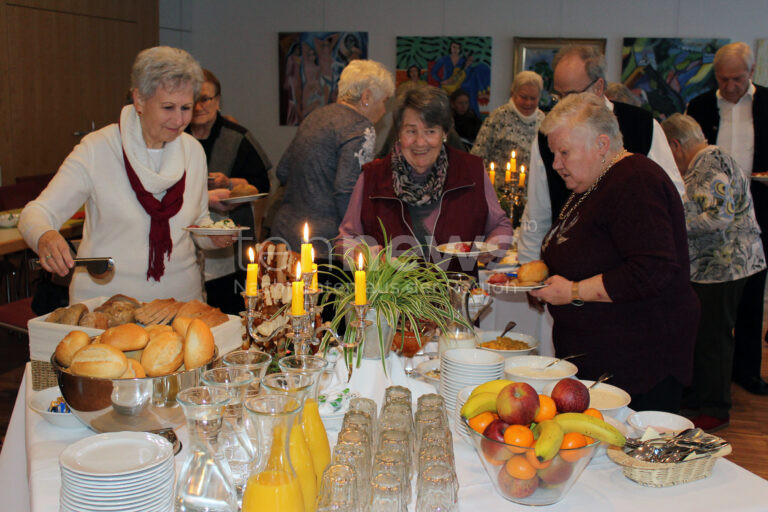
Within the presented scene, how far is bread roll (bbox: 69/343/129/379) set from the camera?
1.33 metres

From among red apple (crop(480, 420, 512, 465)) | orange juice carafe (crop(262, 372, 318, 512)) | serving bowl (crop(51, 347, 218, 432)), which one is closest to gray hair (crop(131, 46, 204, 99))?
serving bowl (crop(51, 347, 218, 432))

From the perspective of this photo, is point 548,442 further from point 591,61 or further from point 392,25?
point 392,25

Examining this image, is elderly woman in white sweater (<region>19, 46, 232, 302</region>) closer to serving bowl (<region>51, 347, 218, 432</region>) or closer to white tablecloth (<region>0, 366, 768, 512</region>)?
white tablecloth (<region>0, 366, 768, 512</region>)

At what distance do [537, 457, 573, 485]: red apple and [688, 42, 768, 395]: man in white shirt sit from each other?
3401 millimetres

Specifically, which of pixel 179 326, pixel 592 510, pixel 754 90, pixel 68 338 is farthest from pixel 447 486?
pixel 754 90

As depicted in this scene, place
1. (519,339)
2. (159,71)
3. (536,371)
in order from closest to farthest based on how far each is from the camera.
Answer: (536,371)
(519,339)
(159,71)

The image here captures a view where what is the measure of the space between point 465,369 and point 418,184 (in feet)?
4.18

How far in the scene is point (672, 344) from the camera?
2.16 metres

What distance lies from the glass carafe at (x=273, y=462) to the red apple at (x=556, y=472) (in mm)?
459

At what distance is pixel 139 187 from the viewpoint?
238 centimetres

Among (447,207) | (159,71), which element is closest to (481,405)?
(447,207)

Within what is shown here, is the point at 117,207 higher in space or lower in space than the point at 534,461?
higher

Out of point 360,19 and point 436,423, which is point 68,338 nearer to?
point 436,423

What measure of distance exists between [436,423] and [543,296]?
106 centimetres
